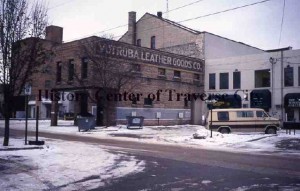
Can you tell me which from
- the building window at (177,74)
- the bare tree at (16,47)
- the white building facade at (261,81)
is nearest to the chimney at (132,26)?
the building window at (177,74)

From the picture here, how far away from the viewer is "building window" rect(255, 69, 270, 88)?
43.9 metres

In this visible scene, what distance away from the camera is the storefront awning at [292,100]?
39.8m

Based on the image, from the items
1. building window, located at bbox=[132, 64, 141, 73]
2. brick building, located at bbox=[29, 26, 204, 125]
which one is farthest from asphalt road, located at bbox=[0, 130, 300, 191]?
building window, located at bbox=[132, 64, 141, 73]

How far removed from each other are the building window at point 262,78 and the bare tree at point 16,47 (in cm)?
3154

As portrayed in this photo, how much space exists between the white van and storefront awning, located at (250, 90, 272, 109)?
1485cm

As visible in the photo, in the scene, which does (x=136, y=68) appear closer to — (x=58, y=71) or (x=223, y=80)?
(x=58, y=71)

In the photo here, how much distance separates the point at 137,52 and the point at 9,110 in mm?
23765

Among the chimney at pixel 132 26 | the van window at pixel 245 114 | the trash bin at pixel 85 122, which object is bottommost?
the trash bin at pixel 85 122

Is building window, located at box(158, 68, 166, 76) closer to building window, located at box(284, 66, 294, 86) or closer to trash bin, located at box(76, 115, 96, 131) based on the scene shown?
building window, located at box(284, 66, 294, 86)

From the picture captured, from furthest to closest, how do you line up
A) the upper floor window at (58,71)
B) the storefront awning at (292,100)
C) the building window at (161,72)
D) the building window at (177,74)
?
the building window at (177,74) → the building window at (161,72) → the upper floor window at (58,71) → the storefront awning at (292,100)

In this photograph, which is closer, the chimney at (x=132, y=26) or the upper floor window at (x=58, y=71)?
the upper floor window at (x=58, y=71)

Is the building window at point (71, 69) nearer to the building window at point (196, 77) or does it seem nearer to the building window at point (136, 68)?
the building window at point (136, 68)

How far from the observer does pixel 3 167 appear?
11.6 meters

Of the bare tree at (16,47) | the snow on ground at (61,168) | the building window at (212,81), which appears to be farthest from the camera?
the building window at (212,81)
